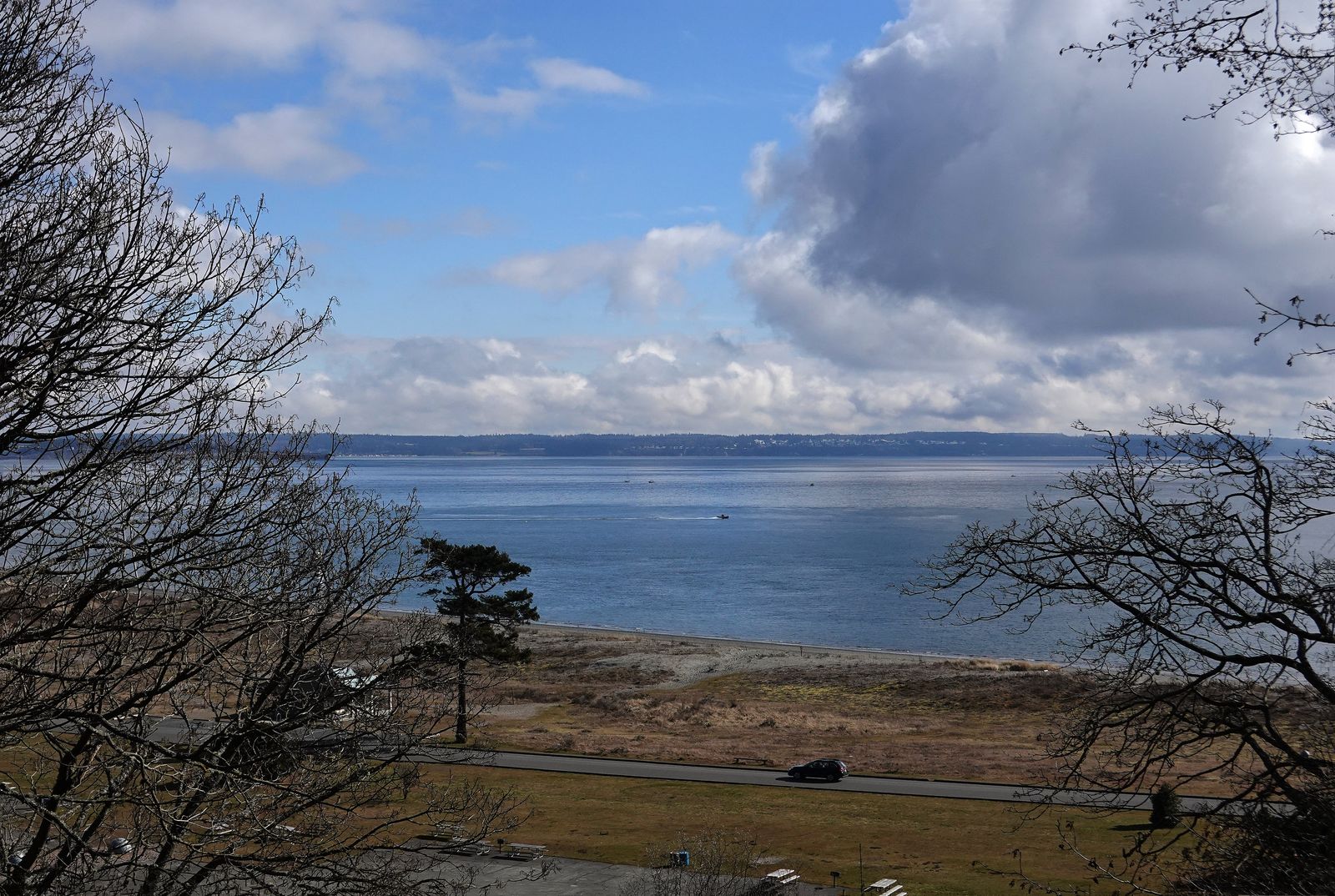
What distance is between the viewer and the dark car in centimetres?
3825

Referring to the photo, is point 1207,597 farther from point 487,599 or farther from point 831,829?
point 487,599

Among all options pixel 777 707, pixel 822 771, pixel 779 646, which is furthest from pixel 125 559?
pixel 779 646

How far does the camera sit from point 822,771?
38.3 metres

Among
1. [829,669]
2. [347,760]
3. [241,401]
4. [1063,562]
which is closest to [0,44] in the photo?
[241,401]

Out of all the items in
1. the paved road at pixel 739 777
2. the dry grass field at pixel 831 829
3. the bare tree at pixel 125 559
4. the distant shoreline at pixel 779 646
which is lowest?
the distant shoreline at pixel 779 646

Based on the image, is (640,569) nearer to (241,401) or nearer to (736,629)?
(736,629)

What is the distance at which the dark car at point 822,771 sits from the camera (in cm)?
3825

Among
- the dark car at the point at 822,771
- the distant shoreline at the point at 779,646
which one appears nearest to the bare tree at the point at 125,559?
the dark car at the point at 822,771

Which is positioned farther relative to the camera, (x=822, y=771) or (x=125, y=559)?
(x=822, y=771)

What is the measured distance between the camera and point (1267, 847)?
5395mm

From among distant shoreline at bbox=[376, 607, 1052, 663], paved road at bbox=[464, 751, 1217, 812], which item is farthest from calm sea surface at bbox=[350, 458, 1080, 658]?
paved road at bbox=[464, 751, 1217, 812]

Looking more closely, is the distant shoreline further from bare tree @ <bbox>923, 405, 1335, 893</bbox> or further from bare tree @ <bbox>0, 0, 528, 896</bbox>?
bare tree @ <bbox>923, 405, 1335, 893</bbox>

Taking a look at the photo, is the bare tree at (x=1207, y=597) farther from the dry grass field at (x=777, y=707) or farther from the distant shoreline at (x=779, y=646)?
the distant shoreline at (x=779, y=646)

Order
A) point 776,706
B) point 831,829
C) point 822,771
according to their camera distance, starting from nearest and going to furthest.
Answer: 1. point 831,829
2. point 822,771
3. point 776,706
